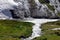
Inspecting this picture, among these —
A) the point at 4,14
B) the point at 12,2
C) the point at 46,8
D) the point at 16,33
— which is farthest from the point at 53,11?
the point at 16,33

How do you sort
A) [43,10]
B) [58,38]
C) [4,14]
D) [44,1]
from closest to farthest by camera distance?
Result: [58,38], [4,14], [43,10], [44,1]

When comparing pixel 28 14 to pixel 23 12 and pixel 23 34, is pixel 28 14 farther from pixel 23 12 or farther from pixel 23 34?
pixel 23 34

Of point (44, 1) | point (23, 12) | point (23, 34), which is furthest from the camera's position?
point (44, 1)

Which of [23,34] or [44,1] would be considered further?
[44,1]

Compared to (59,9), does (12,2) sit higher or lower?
higher

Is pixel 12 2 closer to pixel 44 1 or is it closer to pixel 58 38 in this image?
pixel 44 1

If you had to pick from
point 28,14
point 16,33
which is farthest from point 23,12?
point 16,33

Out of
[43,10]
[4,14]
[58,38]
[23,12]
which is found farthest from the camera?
[43,10]

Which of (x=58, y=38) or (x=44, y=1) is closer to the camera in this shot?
(x=58, y=38)

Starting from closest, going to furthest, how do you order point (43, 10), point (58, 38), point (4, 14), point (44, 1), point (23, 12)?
point (58, 38)
point (4, 14)
point (23, 12)
point (43, 10)
point (44, 1)
